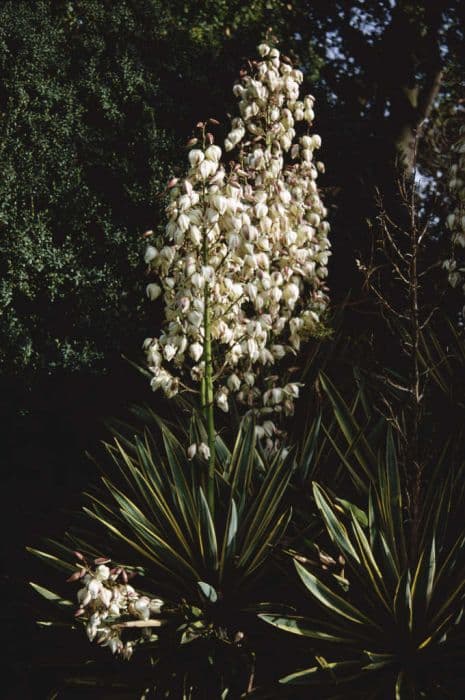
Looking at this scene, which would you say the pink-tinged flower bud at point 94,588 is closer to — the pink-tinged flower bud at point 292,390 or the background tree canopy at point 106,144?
the pink-tinged flower bud at point 292,390

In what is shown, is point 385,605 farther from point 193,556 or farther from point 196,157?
point 196,157

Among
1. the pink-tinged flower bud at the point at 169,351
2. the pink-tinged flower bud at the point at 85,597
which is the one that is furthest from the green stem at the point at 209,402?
the pink-tinged flower bud at the point at 85,597

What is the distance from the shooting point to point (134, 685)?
251 centimetres

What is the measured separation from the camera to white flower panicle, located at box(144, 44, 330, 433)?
2.69m

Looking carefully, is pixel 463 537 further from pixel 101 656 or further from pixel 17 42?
→ pixel 17 42

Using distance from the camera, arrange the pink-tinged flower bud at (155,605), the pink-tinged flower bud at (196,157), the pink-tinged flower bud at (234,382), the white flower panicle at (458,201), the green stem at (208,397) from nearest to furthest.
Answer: the pink-tinged flower bud at (155,605)
the pink-tinged flower bud at (196,157)
the green stem at (208,397)
the pink-tinged flower bud at (234,382)
the white flower panicle at (458,201)

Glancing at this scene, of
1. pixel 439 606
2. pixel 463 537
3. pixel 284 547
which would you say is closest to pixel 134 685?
pixel 284 547

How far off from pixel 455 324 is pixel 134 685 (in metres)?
2.90

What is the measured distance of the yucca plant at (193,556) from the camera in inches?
98.5

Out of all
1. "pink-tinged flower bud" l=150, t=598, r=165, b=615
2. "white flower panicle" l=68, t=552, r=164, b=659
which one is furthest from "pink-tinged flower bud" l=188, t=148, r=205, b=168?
"pink-tinged flower bud" l=150, t=598, r=165, b=615

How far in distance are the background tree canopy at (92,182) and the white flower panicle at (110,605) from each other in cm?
119

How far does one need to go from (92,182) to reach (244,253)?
1.75m

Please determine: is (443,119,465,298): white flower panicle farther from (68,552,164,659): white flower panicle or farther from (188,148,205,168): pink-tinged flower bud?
(68,552,164,659): white flower panicle

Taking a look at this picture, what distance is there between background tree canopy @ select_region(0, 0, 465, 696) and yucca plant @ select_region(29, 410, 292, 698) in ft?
2.72
